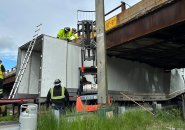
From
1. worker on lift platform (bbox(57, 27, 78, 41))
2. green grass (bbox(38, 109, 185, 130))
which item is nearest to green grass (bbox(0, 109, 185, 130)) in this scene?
green grass (bbox(38, 109, 185, 130))

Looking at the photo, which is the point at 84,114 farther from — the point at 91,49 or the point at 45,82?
the point at 91,49

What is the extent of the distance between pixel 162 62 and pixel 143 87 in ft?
11.3

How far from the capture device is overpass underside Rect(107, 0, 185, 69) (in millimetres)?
10398

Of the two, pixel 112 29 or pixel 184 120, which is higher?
pixel 112 29

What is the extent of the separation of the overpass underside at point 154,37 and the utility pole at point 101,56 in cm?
342

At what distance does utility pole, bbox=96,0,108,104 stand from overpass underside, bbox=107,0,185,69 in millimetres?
3424

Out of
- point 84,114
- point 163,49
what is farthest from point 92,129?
point 163,49

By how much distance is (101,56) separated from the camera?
315 inches

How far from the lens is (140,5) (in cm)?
1200

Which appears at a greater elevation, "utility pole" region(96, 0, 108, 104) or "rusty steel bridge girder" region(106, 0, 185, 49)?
"rusty steel bridge girder" region(106, 0, 185, 49)

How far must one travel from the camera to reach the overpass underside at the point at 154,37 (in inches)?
409

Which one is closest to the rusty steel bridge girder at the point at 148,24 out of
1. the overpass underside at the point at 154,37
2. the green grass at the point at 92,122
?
the overpass underside at the point at 154,37

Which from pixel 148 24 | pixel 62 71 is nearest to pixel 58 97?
pixel 62 71

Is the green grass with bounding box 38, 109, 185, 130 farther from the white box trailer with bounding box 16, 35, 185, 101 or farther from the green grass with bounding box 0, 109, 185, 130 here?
the white box trailer with bounding box 16, 35, 185, 101
